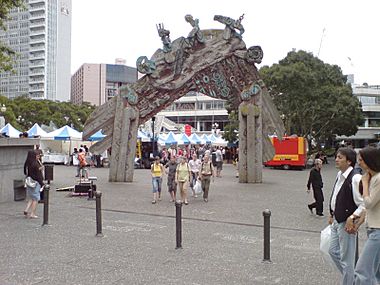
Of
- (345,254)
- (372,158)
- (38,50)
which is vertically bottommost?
(345,254)

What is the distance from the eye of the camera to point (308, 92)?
108 feet

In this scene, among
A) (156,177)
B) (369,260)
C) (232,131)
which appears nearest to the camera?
(369,260)

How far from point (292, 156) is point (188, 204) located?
19.7 m

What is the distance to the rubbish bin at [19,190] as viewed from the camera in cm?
1317

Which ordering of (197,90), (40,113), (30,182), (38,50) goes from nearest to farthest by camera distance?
(30,182) < (197,90) < (40,113) < (38,50)

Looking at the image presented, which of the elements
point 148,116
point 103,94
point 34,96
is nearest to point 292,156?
point 148,116

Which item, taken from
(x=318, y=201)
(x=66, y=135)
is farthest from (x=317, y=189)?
(x=66, y=135)

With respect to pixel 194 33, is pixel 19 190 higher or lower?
lower

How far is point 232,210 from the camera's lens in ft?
39.4

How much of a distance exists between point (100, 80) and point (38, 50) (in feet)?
89.8

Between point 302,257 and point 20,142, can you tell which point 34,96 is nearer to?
point 20,142

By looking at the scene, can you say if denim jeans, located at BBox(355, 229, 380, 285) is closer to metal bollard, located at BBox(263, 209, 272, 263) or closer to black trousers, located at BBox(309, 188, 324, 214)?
metal bollard, located at BBox(263, 209, 272, 263)

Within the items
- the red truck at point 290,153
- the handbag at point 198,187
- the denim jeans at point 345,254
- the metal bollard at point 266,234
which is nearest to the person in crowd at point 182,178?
the handbag at point 198,187

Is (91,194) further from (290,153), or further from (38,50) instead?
(38,50)
